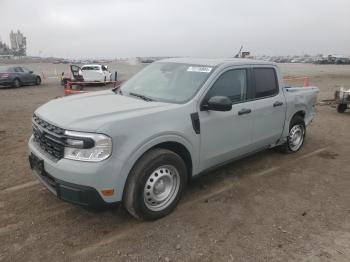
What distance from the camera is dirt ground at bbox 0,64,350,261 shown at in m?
3.26

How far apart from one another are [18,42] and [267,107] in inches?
7659

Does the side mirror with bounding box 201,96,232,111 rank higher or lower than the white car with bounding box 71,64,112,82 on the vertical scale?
higher

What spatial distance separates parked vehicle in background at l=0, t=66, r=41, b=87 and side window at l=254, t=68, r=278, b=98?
18043mm

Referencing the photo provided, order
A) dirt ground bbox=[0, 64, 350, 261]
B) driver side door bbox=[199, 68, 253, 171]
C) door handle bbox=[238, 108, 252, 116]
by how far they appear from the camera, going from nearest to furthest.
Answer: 1. dirt ground bbox=[0, 64, 350, 261]
2. driver side door bbox=[199, 68, 253, 171]
3. door handle bbox=[238, 108, 252, 116]

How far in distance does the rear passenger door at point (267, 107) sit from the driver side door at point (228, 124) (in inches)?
6.8

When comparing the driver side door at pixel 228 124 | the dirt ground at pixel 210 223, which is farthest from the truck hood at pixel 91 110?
the dirt ground at pixel 210 223

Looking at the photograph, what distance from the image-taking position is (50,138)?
3438mm

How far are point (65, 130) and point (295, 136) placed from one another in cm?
450

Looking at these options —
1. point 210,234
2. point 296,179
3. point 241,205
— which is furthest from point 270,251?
point 296,179

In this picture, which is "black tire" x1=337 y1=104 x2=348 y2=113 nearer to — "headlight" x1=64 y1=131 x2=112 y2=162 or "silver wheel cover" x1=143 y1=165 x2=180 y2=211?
"silver wheel cover" x1=143 y1=165 x2=180 y2=211

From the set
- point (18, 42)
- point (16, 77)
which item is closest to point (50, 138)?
point (16, 77)

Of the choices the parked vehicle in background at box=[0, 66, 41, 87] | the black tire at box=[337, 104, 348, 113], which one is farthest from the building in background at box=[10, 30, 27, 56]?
the black tire at box=[337, 104, 348, 113]

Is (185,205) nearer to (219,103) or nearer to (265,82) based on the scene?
(219,103)

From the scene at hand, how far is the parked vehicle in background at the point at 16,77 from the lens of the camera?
63.5 ft
